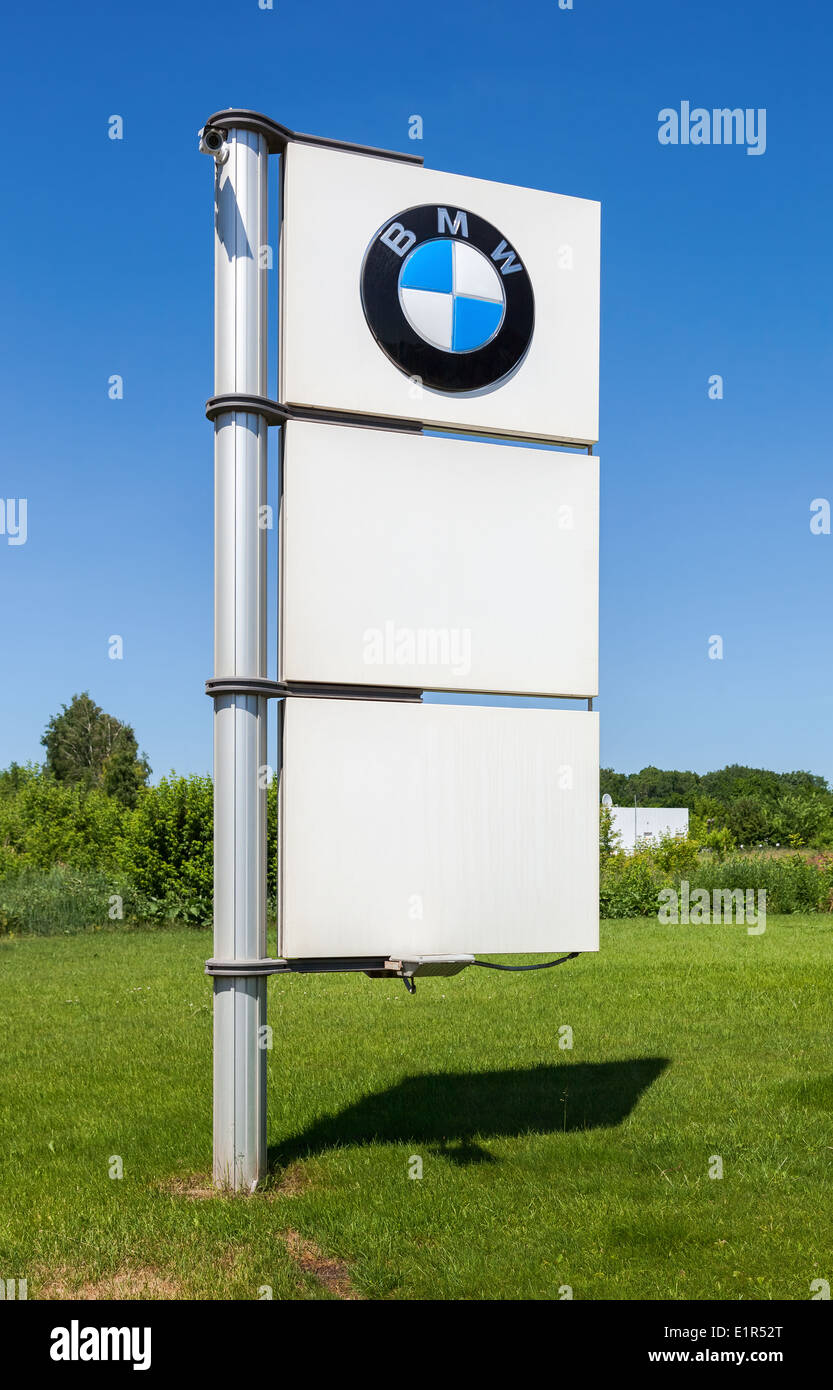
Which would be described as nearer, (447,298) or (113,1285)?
(113,1285)

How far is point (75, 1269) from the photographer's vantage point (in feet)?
17.5

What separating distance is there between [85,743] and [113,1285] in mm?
62994

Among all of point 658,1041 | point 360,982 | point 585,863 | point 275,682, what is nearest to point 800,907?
point 360,982

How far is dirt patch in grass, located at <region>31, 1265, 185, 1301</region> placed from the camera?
16.6 ft

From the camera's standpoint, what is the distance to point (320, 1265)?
5.44 m

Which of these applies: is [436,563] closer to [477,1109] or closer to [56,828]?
[477,1109]

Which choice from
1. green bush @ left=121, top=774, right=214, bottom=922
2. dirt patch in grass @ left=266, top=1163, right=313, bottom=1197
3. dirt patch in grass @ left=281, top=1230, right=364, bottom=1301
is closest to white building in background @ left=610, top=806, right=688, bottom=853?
green bush @ left=121, top=774, right=214, bottom=922

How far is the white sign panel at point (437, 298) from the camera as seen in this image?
22.3 feet

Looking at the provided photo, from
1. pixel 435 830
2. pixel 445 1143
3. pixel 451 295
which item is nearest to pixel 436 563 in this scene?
pixel 435 830

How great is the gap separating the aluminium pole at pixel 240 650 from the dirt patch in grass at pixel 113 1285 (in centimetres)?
116

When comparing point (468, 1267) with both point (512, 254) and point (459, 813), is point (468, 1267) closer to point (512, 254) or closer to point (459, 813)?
point (459, 813)

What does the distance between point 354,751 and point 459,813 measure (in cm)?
75
